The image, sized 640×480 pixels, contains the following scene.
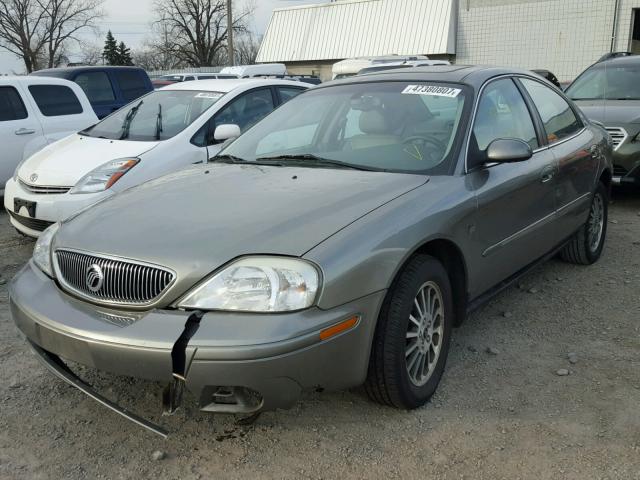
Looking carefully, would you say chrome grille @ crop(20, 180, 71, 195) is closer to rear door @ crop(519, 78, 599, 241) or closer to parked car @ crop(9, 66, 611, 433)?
parked car @ crop(9, 66, 611, 433)

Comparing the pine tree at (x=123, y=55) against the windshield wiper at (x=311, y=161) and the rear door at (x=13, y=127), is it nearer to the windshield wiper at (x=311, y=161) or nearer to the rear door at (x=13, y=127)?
the rear door at (x=13, y=127)

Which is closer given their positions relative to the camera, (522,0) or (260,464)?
(260,464)

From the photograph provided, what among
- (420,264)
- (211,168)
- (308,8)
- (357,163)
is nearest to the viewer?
(420,264)

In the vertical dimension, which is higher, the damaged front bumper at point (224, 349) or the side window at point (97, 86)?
the side window at point (97, 86)

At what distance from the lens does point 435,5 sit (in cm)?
2711

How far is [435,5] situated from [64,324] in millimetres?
27500

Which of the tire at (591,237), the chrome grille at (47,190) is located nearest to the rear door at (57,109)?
the chrome grille at (47,190)

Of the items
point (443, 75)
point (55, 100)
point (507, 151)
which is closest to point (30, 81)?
point (55, 100)

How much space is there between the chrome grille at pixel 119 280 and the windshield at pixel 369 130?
1271 mm

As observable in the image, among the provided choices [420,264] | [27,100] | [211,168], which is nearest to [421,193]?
[420,264]

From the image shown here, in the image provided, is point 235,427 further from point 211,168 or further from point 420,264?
point 211,168

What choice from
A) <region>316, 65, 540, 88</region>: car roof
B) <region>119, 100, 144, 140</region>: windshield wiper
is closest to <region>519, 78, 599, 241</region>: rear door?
<region>316, 65, 540, 88</region>: car roof

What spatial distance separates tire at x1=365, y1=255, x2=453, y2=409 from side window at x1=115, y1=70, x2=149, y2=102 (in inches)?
359

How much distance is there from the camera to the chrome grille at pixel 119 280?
2.41 m
